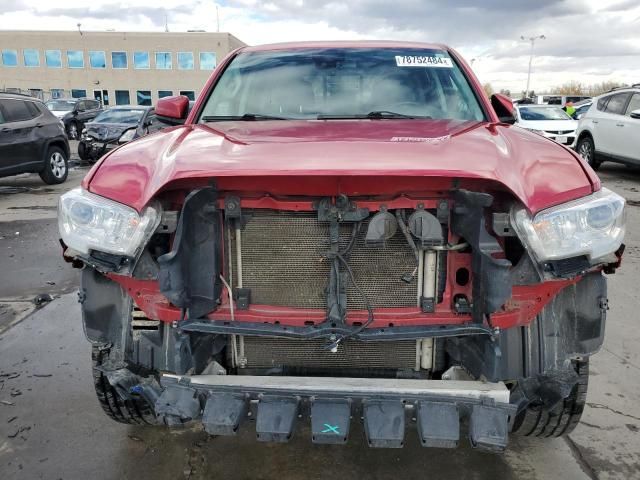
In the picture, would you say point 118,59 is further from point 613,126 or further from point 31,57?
point 613,126

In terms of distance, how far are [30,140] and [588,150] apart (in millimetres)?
11721

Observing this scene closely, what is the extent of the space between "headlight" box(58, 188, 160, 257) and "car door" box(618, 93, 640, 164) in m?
10.9

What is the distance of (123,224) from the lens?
199cm

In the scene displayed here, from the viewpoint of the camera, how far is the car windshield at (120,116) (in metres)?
15.3

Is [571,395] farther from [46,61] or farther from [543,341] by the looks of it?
[46,61]

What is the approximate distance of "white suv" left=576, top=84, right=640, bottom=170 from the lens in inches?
423

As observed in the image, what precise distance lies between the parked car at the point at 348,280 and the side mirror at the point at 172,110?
1.46 m

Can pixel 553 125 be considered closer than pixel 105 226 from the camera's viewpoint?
No

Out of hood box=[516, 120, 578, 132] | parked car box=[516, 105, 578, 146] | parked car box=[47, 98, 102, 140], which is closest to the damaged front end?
parked car box=[516, 105, 578, 146]

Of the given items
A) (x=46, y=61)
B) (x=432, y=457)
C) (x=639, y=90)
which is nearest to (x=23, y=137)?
(x=432, y=457)

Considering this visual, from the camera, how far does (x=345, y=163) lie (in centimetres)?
191

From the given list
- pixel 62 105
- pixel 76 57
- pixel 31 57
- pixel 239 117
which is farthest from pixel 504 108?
pixel 31 57

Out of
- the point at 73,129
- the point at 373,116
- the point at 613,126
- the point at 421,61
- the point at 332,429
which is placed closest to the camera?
the point at 332,429

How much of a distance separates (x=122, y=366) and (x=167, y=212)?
65 cm
